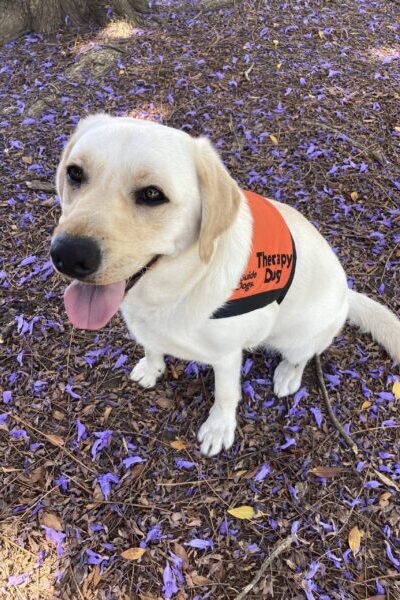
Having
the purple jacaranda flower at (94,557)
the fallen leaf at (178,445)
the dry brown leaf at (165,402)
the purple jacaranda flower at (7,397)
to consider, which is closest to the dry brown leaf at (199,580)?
the purple jacaranda flower at (94,557)

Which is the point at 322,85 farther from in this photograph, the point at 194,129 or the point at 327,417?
the point at 327,417

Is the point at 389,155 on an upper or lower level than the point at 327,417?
upper

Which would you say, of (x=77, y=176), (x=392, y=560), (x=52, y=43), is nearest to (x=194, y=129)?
(x=52, y=43)

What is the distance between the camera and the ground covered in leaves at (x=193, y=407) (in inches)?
99.3

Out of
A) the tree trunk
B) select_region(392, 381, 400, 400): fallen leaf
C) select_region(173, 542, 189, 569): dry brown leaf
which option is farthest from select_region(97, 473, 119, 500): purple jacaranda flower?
the tree trunk

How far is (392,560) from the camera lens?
2551 millimetres

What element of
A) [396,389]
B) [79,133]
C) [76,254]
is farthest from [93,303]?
[396,389]

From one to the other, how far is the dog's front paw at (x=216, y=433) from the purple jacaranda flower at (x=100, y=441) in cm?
61

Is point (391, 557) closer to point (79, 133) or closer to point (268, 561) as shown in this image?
point (268, 561)

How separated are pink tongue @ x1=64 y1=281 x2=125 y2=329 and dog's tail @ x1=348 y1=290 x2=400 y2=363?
203 cm

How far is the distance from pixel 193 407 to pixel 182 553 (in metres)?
0.93

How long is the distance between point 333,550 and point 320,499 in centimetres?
28

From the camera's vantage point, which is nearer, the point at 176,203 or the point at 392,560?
the point at 176,203

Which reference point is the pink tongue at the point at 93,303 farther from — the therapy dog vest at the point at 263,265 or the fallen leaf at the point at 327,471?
the fallen leaf at the point at 327,471
